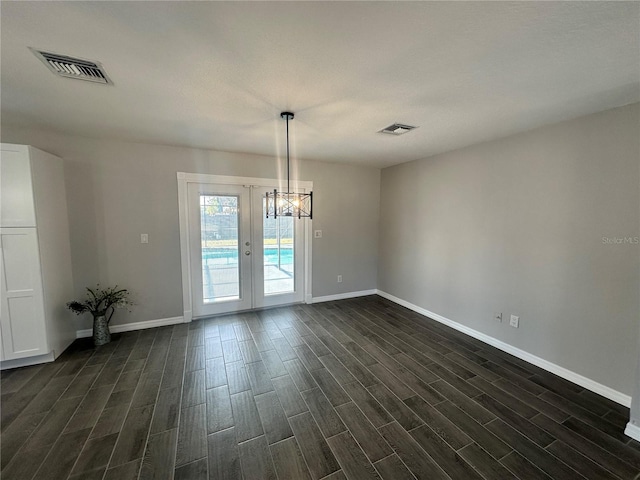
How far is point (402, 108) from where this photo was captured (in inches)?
89.0

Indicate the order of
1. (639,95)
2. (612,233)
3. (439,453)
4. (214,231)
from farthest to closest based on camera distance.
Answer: (214,231)
(612,233)
(639,95)
(439,453)

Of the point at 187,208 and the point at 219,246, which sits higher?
the point at 187,208

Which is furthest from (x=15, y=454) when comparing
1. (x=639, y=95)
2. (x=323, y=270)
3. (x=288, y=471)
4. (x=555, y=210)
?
(x=639, y=95)

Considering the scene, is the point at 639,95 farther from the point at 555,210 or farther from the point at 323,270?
the point at 323,270

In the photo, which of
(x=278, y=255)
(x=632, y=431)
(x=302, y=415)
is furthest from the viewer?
(x=278, y=255)

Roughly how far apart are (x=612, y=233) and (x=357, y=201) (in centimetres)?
328

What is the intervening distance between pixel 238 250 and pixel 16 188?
235 centimetres

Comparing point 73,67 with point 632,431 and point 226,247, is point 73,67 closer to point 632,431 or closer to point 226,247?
point 226,247

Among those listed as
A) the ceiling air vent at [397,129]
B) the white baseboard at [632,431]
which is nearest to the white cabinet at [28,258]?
the ceiling air vent at [397,129]

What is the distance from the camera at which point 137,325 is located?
3518 mm

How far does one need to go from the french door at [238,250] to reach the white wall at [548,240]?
2.34 metres

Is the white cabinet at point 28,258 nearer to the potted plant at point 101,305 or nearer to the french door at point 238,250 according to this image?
the potted plant at point 101,305

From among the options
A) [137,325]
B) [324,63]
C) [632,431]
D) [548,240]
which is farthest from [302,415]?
[548,240]

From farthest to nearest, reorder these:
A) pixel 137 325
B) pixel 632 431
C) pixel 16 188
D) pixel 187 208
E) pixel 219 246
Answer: pixel 219 246, pixel 187 208, pixel 137 325, pixel 16 188, pixel 632 431
